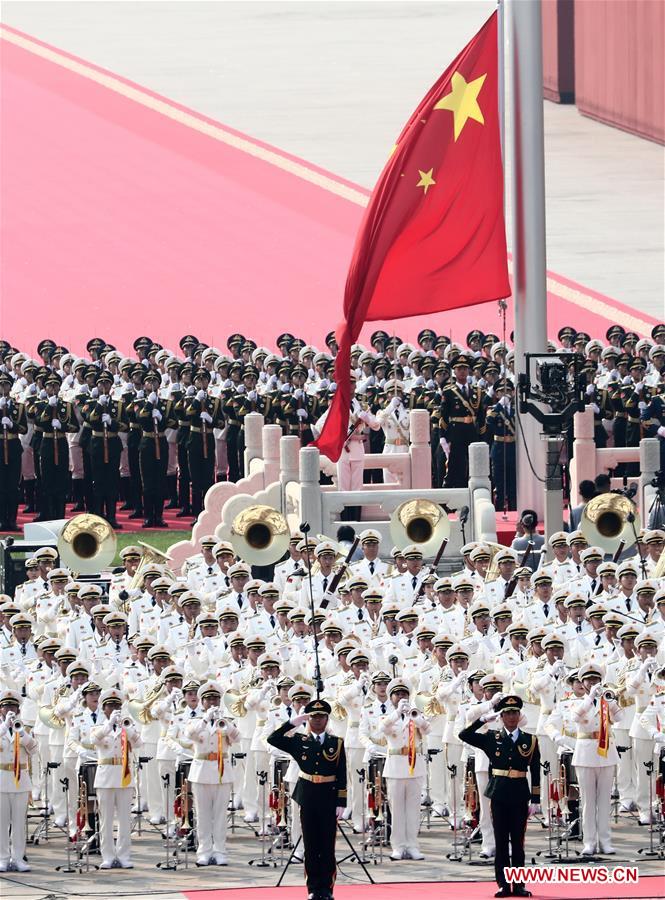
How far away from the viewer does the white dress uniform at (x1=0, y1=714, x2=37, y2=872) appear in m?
22.7

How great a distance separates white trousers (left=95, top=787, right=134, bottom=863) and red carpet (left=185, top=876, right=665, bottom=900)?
128 cm

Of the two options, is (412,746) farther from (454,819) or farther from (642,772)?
(642,772)

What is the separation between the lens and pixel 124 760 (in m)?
22.9

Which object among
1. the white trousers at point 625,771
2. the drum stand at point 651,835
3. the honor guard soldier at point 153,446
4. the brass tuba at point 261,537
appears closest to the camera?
the drum stand at point 651,835

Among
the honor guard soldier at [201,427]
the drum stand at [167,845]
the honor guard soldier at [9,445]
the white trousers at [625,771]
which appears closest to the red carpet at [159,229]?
the honor guard soldier at [9,445]

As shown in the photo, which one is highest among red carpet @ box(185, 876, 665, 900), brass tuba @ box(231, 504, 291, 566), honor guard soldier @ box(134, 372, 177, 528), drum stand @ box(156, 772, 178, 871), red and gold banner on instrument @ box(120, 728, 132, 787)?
honor guard soldier @ box(134, 372, 177, 528)

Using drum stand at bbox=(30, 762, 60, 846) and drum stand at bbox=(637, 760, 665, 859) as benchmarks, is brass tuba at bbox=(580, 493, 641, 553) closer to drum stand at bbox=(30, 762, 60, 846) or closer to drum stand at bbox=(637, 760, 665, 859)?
drum stand at bbox=(637, 760, 665, 859)

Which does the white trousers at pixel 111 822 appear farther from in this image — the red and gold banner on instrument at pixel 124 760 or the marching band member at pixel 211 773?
the marching band member at pixel 211 773

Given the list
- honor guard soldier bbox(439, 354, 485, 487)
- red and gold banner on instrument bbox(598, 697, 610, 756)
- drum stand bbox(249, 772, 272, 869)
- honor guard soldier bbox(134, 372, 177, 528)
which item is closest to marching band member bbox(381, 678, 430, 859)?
drum stand bbox(249, 772, 272, 869)

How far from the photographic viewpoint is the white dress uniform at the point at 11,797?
2273 cm

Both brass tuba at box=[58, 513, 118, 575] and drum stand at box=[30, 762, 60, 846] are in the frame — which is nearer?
drum stand at box=[30, 762, 60, 846]

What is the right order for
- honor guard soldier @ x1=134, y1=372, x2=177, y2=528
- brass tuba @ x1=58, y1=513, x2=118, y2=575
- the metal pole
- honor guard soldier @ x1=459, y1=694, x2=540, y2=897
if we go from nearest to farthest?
honor guard soldier @ x1=459, y1=694, x2=540, y2=897, brass tuba @ x1=58, y1=513, x2=118, y2=575, the metal pole, honor guard soldier @ x1=134, y1=372, x2=177, y2=528

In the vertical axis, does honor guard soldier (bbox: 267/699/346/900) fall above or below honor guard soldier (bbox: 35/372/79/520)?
below

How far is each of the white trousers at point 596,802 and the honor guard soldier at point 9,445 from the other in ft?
39.0
